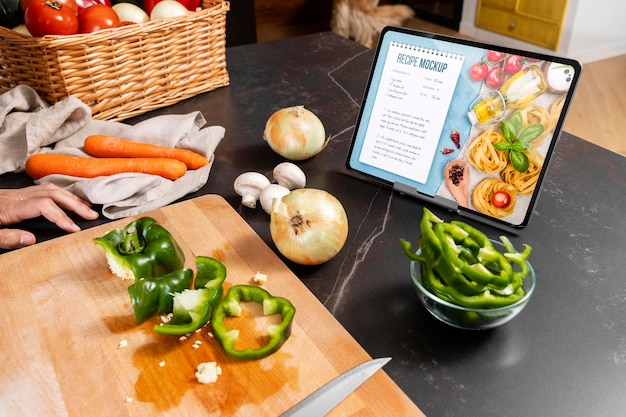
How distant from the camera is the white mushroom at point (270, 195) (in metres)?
1.06

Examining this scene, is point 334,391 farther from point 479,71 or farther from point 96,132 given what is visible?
point 96,132

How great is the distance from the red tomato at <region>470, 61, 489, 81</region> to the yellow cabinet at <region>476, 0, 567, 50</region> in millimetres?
3647

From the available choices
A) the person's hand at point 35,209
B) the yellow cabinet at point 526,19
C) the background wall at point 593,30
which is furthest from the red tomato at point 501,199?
the yellow cabinet at point 526,19

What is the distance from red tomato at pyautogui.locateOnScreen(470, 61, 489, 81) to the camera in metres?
0.98

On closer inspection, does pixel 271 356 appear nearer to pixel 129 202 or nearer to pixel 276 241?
pixel 276 241

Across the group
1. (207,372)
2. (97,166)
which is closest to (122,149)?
(97,166)

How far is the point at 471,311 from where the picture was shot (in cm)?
74

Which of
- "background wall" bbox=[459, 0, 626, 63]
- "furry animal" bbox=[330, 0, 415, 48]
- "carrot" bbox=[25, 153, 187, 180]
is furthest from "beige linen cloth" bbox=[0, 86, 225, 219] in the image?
"background wall" bbox=[459, 0, 626, 63]

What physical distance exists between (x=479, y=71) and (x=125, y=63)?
0.91 meters

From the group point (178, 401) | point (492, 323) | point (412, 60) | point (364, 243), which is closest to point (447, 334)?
point (492, 323)

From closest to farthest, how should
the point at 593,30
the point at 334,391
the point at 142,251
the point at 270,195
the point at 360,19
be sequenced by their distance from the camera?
the point at 334,391 → the point at 142,251 → the point at 270,195 → the point at 360,19 → the point at 593,30

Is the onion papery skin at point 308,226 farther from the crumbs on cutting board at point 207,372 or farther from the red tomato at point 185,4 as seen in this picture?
the red tomato at point 185,4

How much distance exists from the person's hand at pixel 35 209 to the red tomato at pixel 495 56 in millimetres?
827

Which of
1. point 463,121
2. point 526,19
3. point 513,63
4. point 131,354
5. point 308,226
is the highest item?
point 513,63
